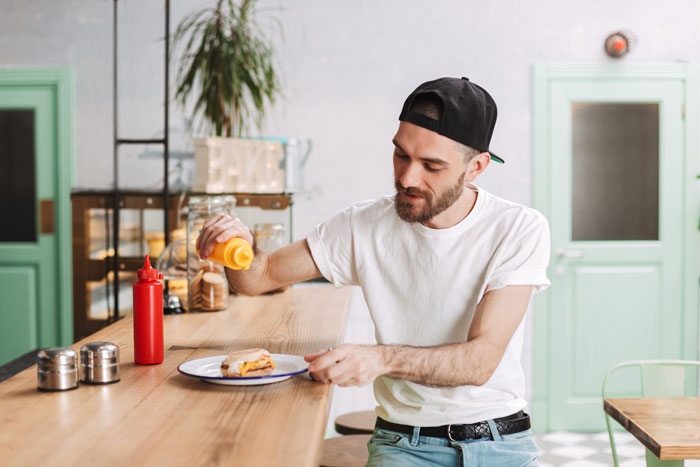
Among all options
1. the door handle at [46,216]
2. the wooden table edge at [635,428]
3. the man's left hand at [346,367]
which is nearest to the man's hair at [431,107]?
the man's left hand at [346,367]

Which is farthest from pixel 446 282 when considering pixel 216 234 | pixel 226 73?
pixel 226 73

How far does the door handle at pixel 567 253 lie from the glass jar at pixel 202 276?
2.24 metres

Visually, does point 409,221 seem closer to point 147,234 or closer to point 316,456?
point 316,456

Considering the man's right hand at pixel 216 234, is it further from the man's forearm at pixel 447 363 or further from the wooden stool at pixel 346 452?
the wooden stool at pixel 346 452

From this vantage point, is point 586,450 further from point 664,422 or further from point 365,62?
point 365,62

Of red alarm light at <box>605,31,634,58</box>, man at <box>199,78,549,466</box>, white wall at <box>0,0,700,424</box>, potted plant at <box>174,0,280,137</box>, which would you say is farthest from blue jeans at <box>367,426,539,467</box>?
red alarm light at <box>605,31,634,58</box>

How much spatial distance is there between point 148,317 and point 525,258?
832 mm

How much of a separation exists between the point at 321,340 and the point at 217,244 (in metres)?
0.45

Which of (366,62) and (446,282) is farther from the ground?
(366,62)

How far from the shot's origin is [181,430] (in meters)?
1.15

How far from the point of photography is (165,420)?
120cm

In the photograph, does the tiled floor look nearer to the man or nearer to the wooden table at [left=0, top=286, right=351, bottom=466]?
the man

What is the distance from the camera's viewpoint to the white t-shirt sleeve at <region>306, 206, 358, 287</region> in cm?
186

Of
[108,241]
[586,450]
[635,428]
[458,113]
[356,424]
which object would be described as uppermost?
[458,113]
